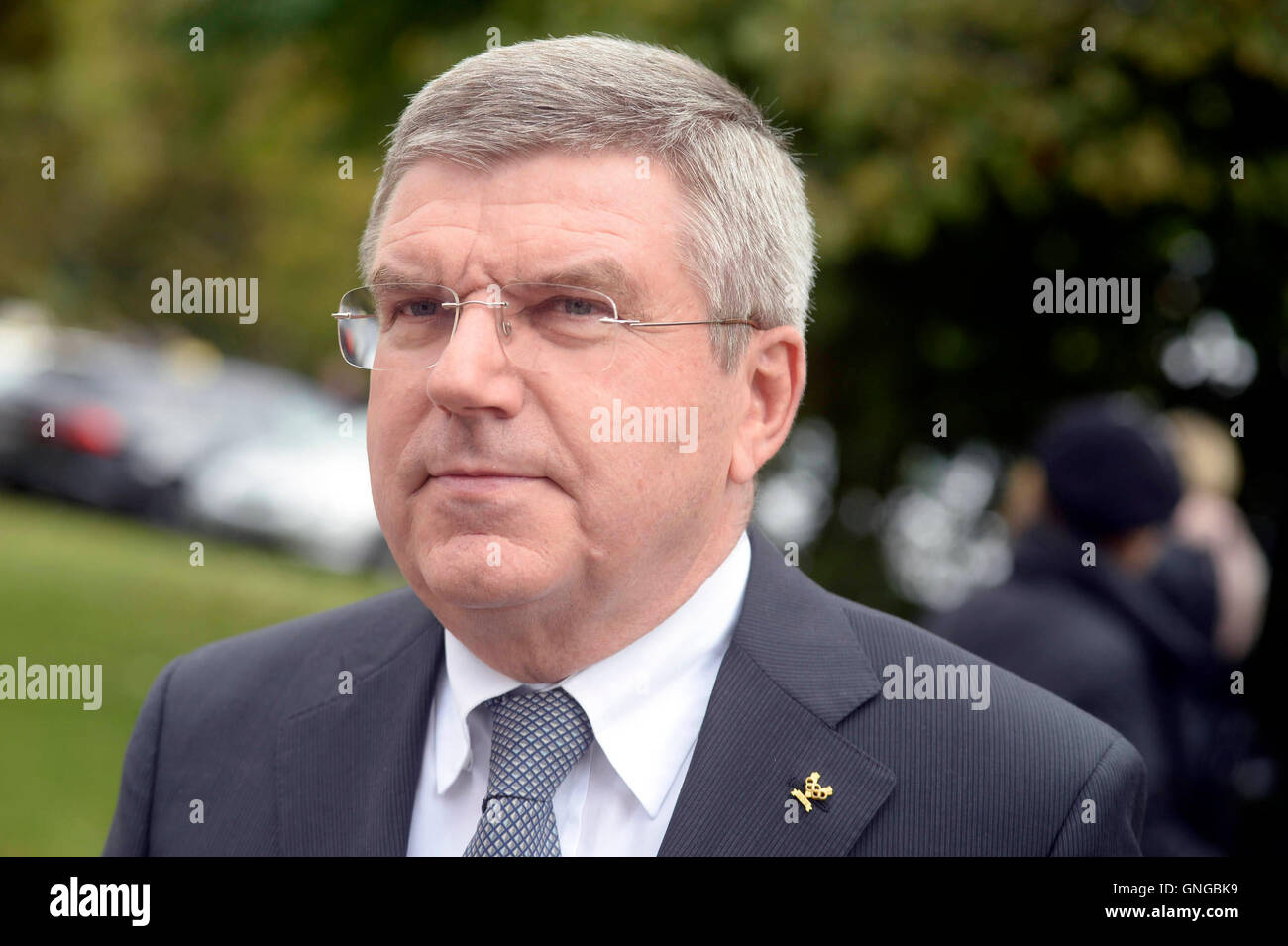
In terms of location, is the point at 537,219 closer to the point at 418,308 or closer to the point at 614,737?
the point at 418,308

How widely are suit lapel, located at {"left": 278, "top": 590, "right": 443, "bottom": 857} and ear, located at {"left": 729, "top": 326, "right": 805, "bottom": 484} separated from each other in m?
0.68

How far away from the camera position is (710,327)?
7.79 ft

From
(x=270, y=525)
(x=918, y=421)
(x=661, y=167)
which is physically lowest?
(x=270, y=525)

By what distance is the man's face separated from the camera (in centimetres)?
220

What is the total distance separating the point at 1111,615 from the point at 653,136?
2465 millimetres

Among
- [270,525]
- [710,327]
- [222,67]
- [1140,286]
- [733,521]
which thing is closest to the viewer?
[710,327]

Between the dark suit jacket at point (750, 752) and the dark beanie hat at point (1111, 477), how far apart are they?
181 cm

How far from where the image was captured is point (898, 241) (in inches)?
239

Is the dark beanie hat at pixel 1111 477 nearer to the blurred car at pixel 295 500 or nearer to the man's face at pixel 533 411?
the man's face at pixel 533 411

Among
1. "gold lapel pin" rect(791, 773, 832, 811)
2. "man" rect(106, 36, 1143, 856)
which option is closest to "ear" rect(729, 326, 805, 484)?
"man" rect(106, 36, 1143, 856)

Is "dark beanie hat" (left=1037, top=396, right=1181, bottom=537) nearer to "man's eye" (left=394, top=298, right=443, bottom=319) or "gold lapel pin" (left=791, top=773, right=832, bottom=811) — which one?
"gold lapel pin" (left=791, top=773, right=832, bottom=811)

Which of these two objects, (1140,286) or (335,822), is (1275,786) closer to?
(1140,286)
